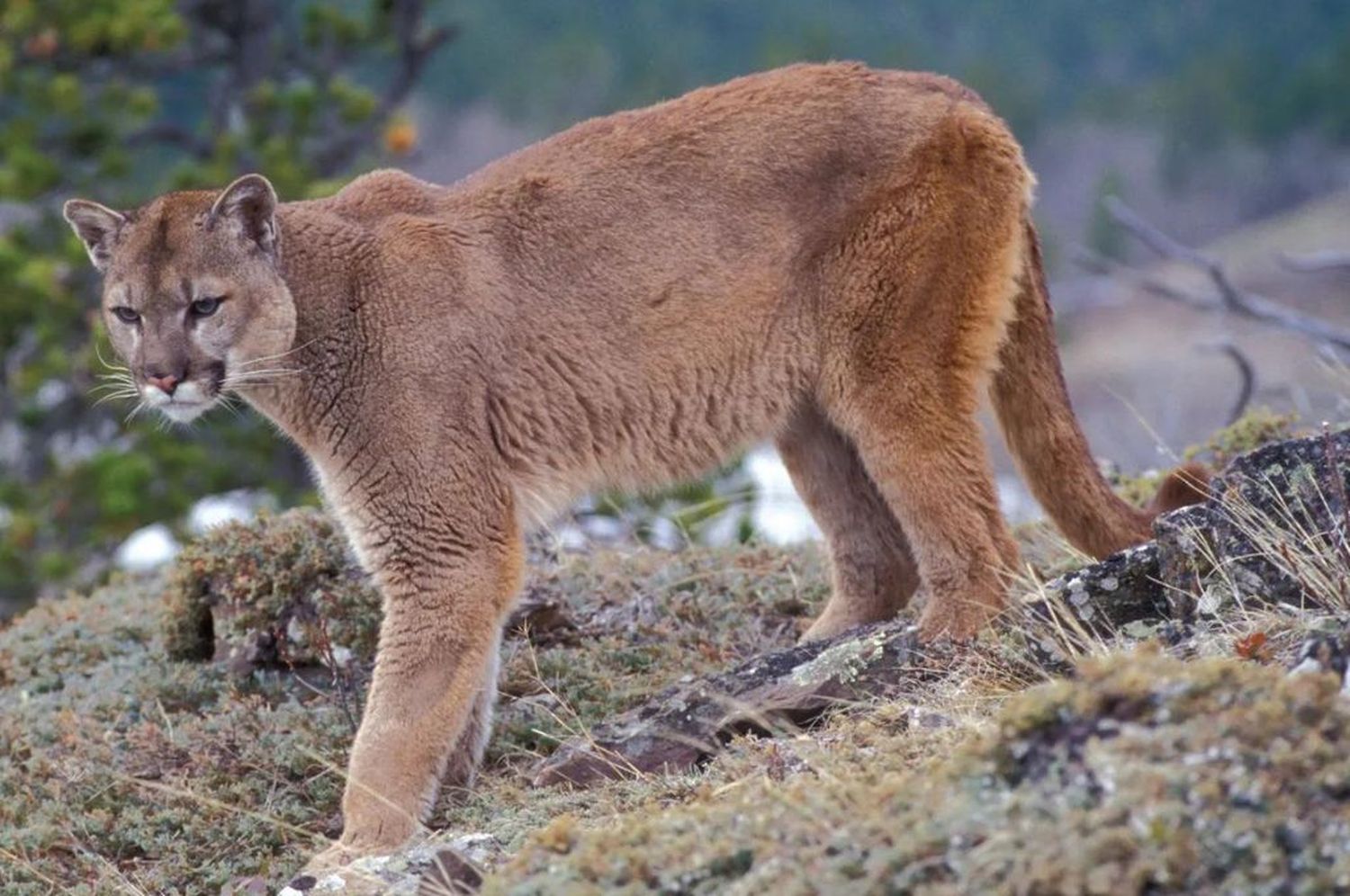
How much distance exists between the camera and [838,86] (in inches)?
251

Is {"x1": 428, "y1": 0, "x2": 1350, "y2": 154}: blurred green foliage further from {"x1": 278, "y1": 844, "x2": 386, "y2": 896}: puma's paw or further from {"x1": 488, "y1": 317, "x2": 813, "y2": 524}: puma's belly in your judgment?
{"x1": 278, "y1": 844, "x2": 386, "y2": 896}: puma's paw

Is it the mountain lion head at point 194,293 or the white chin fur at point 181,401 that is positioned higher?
the mountain lion head at point 194,293

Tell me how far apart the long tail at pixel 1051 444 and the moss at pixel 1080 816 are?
232 centimetres

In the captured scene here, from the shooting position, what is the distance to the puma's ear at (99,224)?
621 cm

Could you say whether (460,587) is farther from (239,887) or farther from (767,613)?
(767,613)

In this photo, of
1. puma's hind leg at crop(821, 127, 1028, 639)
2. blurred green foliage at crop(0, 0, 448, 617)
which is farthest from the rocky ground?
blurred green foliage at crop(0, 0, 448, 617)

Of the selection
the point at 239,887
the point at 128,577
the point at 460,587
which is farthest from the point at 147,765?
the point at 128,577

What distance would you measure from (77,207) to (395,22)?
9.26 m

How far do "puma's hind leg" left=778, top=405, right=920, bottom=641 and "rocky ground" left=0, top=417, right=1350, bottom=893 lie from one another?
0.42 meters

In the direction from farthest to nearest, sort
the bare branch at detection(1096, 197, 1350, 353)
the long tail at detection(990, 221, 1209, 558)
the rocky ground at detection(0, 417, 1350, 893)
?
1. the bare branch at detection(1096, 197, 1350, 353)
2. the long tail at detection(990, 221, 1209, 558)
3. the rocky ground at detection(0, 417, 1350, 893)

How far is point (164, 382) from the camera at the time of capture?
583 centimetres

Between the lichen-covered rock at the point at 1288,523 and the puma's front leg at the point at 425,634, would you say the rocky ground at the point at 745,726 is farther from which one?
the puma's front leg at the point at 425,634

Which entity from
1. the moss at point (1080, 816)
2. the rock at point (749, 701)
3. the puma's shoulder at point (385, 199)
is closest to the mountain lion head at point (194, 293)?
the puma's shoulder at point (385, 199)

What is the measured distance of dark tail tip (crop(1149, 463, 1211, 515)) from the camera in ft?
20.5
